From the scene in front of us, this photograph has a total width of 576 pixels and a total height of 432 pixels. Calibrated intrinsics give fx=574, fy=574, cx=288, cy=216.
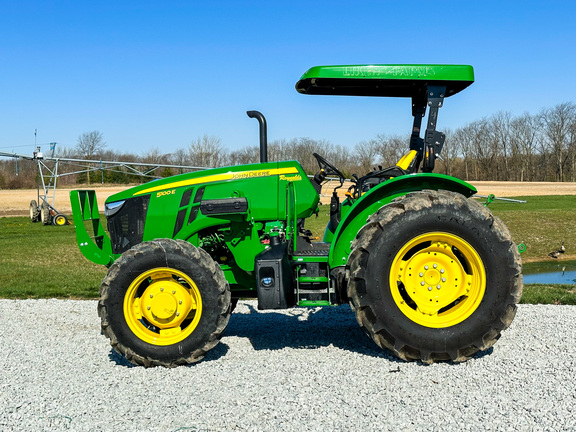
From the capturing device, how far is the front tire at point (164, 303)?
4.65 m

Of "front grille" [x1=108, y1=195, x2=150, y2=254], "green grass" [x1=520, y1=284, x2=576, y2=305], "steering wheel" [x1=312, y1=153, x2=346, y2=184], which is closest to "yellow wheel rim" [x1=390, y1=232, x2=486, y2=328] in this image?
"steering wheel" [x1=312, y1=153, x2=346, y2=184]

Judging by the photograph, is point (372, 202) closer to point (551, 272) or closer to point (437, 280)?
point (437, 280)

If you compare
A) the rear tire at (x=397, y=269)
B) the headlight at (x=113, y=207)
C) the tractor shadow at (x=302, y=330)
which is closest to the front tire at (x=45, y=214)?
the tractor shadow at (x=302, y=330)

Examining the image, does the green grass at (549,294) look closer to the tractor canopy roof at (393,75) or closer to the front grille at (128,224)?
the tractor canopy roof at (393,75)

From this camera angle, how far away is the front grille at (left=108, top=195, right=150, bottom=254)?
557 cm

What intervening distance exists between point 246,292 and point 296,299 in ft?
2.35

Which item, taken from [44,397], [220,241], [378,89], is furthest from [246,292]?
[378,89]

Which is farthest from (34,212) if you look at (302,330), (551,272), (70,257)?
(302,330)

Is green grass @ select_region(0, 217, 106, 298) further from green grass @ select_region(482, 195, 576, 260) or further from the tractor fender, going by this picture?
green grass @ select_region(482, 195, 576, 260)

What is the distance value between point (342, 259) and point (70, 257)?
1060cm

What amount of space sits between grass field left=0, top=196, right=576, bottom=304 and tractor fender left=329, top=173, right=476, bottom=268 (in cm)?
335

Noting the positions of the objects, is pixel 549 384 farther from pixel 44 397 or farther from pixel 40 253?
pixel 40 253

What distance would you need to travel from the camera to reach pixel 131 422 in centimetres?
363

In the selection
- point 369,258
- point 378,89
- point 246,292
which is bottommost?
point 246,292
